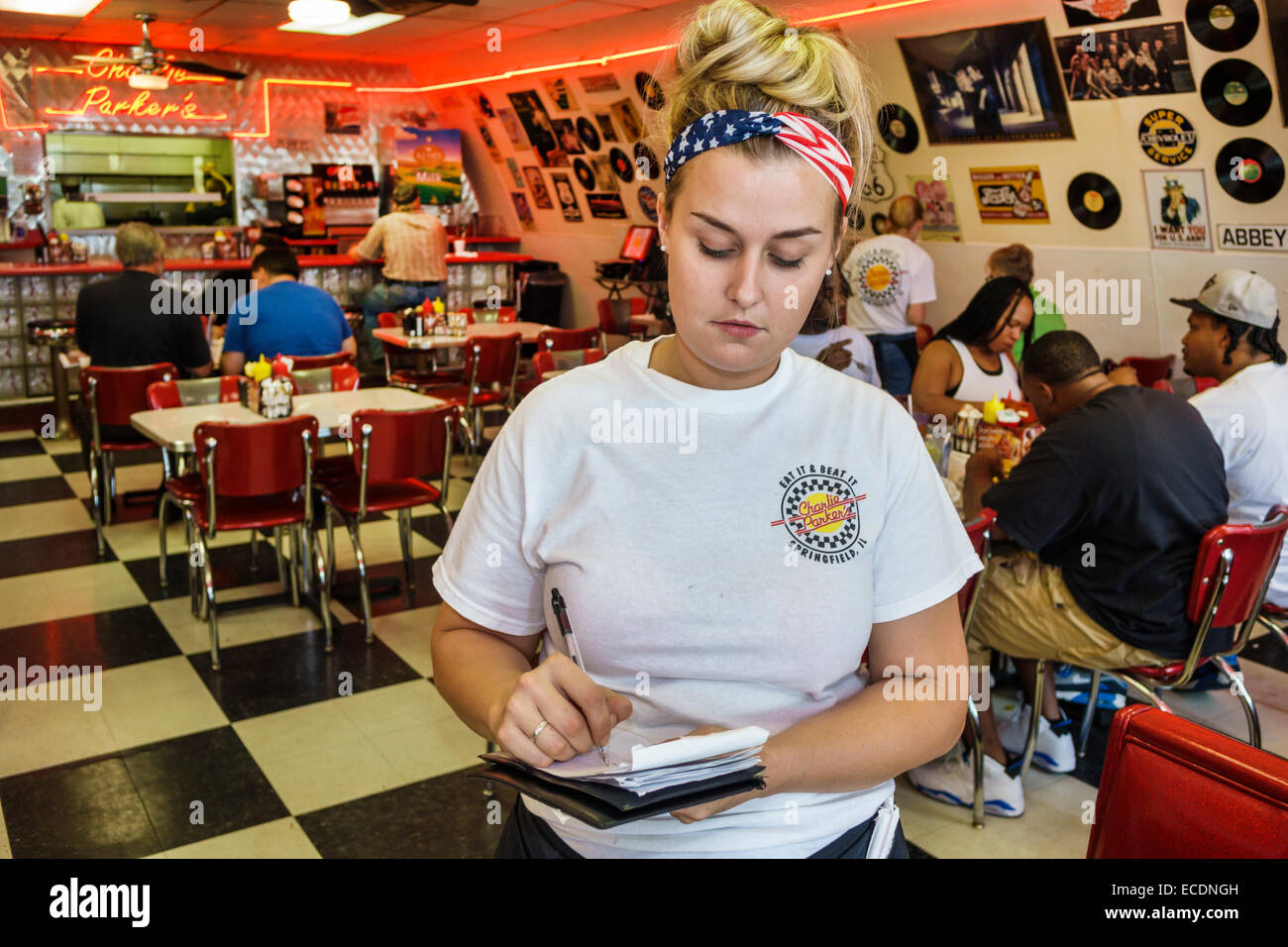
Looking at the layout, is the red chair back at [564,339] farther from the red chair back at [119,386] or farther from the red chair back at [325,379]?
the red chair back at [119,386]

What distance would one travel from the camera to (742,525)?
1229 mm

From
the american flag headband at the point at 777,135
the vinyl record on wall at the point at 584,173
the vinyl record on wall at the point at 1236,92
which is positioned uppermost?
the vinyl record on wall at the point at 584,173

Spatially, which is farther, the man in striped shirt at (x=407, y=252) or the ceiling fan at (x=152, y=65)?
the man in striped shirt at (x=407, y=252)

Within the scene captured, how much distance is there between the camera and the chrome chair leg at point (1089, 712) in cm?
354

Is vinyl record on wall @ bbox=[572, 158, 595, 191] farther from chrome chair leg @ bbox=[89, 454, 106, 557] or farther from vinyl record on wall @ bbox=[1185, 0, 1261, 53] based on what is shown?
chrome chair leg @ bbox=[89, 454, 106, 557]

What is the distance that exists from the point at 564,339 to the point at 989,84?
123 inches

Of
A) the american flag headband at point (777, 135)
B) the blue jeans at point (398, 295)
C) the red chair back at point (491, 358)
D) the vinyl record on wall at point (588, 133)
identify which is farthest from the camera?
the vinyl record on wall at point (588, 133)

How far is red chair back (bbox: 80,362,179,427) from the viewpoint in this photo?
525cm

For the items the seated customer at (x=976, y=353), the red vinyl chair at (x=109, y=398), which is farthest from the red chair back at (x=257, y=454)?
the seated customer at (x=976, y=353)

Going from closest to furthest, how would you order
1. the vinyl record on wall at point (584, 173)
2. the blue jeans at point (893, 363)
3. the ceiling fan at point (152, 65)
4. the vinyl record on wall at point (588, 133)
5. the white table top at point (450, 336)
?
the blue jeans at point (893, 363), the white table top at point (450, 336), the ceiling fan at point (152, 65), the vinyl record on wall at point (588, 133), the vinyl record on wall at point (584, 173)

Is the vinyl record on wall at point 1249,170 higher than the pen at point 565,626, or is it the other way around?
the vinyl record on wall at point 1249,170

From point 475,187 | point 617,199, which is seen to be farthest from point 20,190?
point 617,199

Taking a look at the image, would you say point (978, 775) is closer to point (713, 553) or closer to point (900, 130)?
point (713, 553)

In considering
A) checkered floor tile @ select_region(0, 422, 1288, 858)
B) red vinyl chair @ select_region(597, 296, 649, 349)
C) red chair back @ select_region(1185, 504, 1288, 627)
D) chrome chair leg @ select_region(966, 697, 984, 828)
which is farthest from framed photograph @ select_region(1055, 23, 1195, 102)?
chrome chair leg @ select_region(966, 697, 984, 828)
